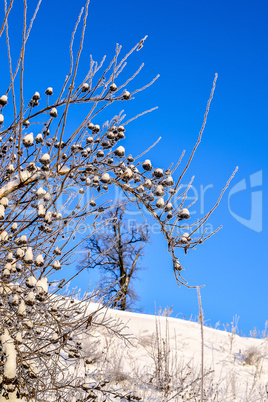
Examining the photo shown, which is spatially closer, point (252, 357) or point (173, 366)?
point (173, 366)

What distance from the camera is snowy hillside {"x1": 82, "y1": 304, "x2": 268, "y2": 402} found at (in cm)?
541

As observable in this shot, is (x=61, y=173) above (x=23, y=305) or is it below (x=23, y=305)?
above

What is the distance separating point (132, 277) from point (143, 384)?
649 inches

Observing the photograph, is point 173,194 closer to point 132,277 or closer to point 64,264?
point 64,264

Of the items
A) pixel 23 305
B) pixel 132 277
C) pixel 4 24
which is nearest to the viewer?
pixel 23 305

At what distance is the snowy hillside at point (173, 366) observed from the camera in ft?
17.7

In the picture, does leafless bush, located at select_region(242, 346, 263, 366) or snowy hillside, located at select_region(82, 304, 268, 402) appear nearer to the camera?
snowy hillside, located at select_region(82, 304, 268, 402)

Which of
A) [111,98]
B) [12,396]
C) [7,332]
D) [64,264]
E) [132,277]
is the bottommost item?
[12,396]

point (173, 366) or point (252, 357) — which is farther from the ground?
point (252, 357)

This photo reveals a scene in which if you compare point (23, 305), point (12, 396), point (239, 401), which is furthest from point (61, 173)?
point (239, 401)

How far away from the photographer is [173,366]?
7.37m

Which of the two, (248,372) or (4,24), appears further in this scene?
(248,372)

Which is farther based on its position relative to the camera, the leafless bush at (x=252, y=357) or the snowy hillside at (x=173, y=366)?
the leafless bush at (x=252, y=357)

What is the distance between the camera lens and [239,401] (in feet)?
18.2
